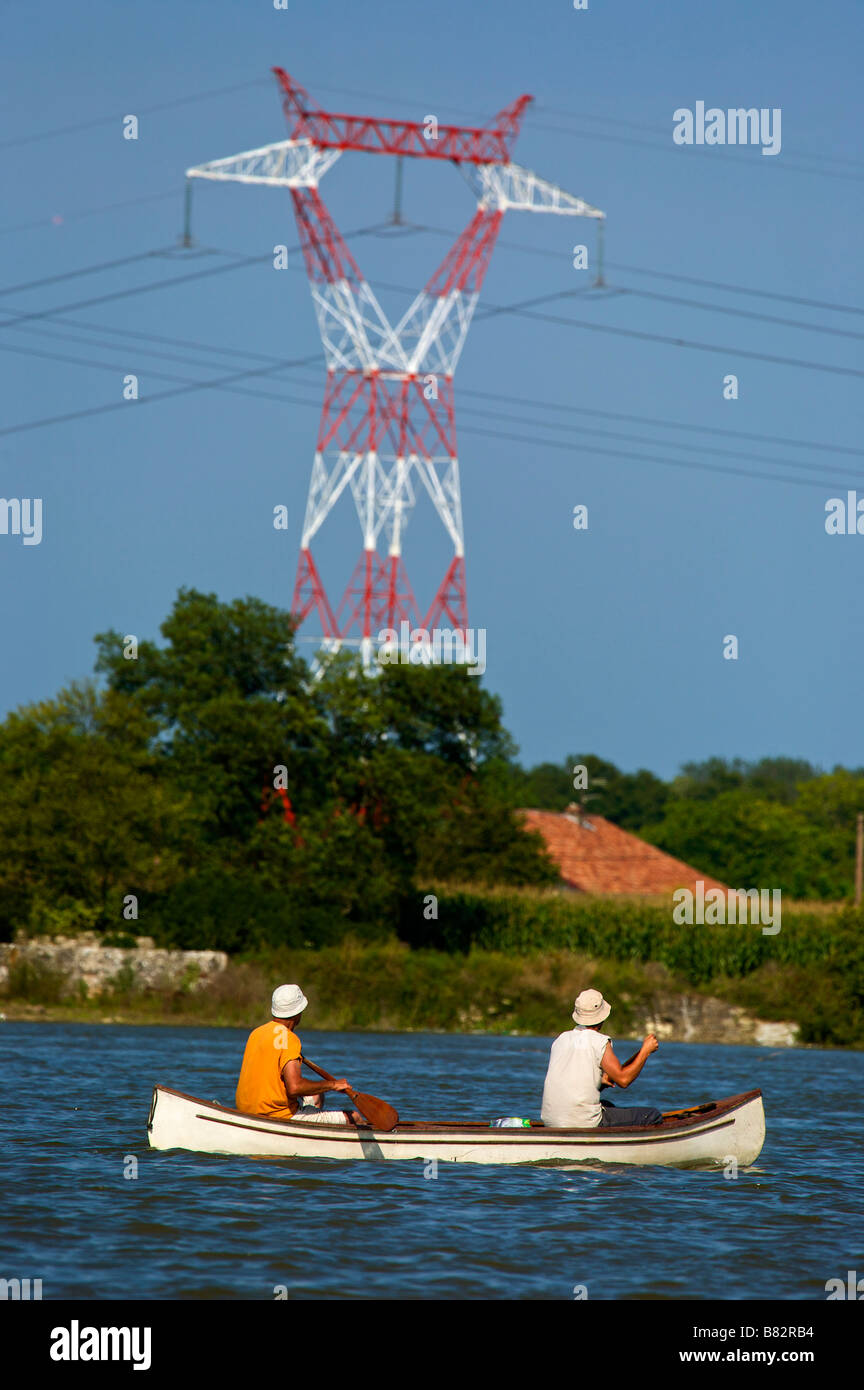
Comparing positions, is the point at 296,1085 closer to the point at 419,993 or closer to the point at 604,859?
the point at 419,993

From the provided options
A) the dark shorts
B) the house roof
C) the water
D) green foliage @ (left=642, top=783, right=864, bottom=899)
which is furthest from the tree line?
green foliage @ (left=642, top=783, right=864, bottom=899)

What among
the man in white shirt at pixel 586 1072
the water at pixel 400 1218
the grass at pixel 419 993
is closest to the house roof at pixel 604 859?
the grass at pixel 419 993

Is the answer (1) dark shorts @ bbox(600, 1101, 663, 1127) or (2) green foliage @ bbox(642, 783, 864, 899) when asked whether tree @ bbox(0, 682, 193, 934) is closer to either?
(1) dark shorts @ bbox(600, 1101, 663, 1127)

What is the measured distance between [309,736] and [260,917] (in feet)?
23.5

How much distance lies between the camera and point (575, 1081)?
18797 millimetres

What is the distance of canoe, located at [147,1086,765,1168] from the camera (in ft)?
61.1

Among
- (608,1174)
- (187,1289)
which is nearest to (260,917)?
(608,1174)

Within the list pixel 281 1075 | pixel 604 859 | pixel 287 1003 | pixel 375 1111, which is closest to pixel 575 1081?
pixel 375 1111

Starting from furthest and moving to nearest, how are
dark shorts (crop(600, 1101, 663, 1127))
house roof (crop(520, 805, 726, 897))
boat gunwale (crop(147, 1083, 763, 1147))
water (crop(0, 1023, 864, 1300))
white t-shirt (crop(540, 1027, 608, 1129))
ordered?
house roof (crop(520, 805, 726, 897)) < dark shorts (crop(600, 1101, 663, 1127)) < boat gunwale (crop(147, 1083, 763, 1147)) < white t-shirt (crop(540, 1027, 608, 1129)) < water (crop(0, 1023, 864, 1300))

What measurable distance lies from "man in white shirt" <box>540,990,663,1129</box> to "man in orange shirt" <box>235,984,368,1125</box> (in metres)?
2.09

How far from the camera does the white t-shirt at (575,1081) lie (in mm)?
18453

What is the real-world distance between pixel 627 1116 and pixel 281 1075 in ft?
12.7

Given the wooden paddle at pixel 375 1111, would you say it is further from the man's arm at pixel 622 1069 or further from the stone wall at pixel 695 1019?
the stone wall at pixel 695 1019

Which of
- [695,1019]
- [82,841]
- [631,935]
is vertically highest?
[82,841]
